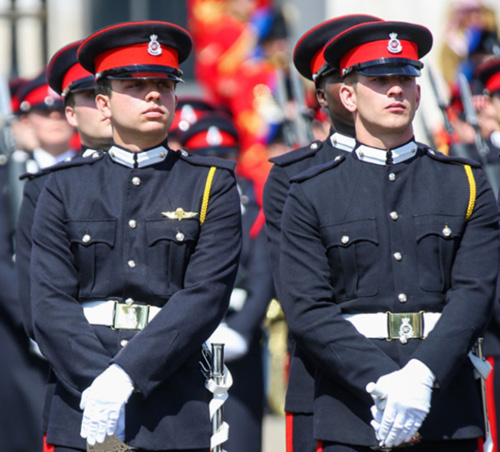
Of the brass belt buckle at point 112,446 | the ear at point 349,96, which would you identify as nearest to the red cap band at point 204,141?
the ear at point 349,96

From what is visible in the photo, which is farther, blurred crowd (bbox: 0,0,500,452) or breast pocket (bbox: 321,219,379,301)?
blurred crowd (bbox: 0,0,500,452)

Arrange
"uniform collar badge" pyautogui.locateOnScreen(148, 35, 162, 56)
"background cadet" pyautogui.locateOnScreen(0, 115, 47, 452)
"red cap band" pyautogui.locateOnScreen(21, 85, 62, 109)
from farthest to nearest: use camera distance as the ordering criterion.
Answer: "red cap band" pyautogui.locateOnScreen(21, 85, 62, 109) < "background cadet" pyautogui.locateOnScreen(0, 115, 47, 452) < "uniform collar badge" pyautogui.locateOnScreen(148, 35, 162, 56)

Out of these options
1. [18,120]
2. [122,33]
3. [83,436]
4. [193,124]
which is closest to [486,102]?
[193,124]

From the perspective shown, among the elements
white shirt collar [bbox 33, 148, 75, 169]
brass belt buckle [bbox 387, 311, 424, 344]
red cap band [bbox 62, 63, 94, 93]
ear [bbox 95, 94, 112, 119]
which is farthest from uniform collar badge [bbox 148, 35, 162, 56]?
white shirt collar [bbox 33, 148, 75, 169]

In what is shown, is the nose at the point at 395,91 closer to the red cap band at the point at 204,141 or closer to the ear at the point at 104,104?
the ear at the point at 104,104

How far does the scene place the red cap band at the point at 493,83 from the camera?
7.47 m

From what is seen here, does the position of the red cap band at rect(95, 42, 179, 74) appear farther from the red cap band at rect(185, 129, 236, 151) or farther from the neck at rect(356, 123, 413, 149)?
the red cap band at rect(185, 129, 236, 151)

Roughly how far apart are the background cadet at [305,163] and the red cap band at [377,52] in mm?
723

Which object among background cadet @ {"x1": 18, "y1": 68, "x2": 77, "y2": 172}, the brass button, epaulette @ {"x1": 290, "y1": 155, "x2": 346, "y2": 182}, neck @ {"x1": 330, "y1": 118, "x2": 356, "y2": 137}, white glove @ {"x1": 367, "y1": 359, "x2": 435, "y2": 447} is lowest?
white glove @ {"x1": 367, "y1": 359, "x2": 435, "y2": 447}

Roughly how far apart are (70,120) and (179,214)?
1.36 meters

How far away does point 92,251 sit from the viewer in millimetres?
5086

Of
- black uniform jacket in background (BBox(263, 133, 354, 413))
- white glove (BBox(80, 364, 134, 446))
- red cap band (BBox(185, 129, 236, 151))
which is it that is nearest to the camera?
white glove (BBox(80, 364, 134, 446))

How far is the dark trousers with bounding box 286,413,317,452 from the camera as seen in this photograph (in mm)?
5500

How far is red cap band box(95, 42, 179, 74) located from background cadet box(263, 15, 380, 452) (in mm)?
721
